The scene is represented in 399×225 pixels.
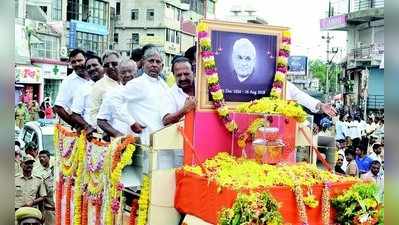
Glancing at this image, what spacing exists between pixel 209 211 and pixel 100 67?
2.80m

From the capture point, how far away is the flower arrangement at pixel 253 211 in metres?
3.11

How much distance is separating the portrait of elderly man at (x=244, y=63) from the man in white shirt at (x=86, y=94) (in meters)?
1.79

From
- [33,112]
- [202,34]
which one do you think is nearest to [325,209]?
Result: [202,34]

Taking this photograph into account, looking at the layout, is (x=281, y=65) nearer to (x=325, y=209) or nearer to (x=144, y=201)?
(x=325, y=209)

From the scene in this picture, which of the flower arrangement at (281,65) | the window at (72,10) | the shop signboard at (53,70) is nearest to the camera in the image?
the flower arrangement at (281,65)

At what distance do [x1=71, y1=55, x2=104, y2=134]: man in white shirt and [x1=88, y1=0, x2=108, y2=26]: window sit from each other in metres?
26.3

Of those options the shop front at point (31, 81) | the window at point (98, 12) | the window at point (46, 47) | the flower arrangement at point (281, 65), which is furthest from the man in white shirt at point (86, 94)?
the window at point (98, 12)

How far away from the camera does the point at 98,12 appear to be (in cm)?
3234

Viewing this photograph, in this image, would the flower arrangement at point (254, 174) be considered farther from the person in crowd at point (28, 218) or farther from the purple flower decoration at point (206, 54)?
the person in crowd at point (28, 218)

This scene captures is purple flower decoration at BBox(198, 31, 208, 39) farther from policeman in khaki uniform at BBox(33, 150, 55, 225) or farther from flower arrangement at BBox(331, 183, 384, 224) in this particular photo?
policeman in khaki uniform at BBox(33, 150, 55, 225)

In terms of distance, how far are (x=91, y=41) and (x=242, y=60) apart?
87.4 feet

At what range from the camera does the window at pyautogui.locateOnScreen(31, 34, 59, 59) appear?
25109 millimetres

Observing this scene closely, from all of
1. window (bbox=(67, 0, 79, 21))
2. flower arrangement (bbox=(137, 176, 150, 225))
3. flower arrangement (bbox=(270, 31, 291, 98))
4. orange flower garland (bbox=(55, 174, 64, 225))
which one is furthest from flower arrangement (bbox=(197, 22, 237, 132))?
window (bbox=(67, 0, 79, 21))

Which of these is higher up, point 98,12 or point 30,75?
point 98,12
